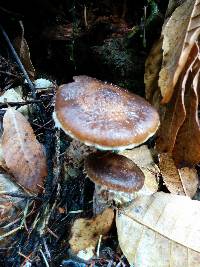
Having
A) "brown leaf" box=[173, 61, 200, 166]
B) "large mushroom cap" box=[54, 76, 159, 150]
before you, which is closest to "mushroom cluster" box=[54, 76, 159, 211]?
"large mushroom cap" box=[54, 76, 159, 150]

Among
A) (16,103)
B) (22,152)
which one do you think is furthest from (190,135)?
(16,103)

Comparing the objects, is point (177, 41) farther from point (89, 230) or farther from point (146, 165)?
point (89, 230)

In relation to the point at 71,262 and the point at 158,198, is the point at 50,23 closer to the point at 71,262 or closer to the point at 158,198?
the point at 158,198

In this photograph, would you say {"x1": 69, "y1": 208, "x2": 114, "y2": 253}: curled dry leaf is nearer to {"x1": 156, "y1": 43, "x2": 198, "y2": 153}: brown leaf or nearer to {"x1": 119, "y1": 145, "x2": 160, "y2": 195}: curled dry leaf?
{"x1": 119, "y1": 145, "x2": 160, "y2": 195}: curled dry leaf

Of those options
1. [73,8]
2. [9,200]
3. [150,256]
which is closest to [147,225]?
[150,256]

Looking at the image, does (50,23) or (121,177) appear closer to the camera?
(121,177)

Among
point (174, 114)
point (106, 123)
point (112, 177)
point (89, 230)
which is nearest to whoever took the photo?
point (106, 123)

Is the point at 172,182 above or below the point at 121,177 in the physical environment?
below
